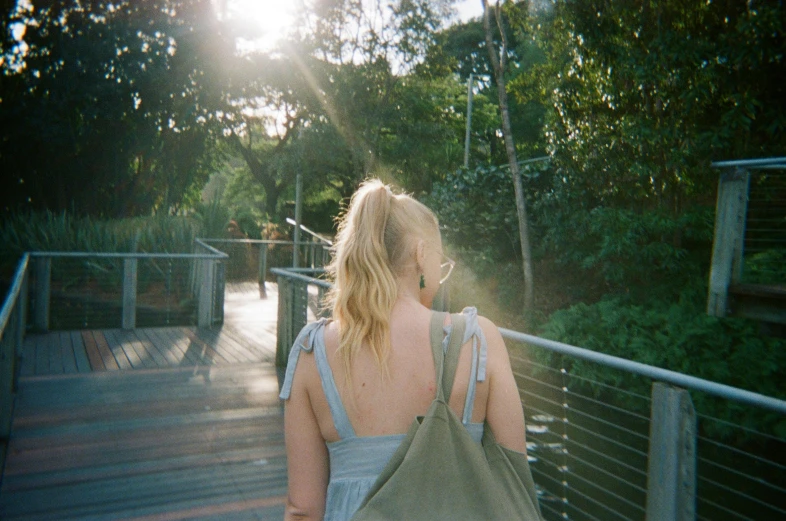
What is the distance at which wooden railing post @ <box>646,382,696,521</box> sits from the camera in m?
2.44

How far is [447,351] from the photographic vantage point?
1402 millimetres

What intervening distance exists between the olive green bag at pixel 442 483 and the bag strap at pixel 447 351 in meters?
0.03

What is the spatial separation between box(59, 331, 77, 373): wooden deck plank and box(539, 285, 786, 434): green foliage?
201 inches

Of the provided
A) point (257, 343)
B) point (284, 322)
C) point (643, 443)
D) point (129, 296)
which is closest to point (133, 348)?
point (129, 296)

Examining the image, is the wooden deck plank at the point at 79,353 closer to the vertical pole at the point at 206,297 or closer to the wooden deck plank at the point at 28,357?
the wooden deck plank at the point at 28,357

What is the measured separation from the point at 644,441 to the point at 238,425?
14.6 ft

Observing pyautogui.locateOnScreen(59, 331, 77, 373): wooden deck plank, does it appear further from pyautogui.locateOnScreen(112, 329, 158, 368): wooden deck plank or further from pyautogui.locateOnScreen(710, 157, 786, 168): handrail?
pyautogui.locateOnScreen(710, 157, 786, 168): handrail

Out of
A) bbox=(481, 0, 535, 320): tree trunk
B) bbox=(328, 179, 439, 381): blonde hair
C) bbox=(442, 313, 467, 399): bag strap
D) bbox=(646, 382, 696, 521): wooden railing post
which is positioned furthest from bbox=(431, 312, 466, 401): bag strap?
bbox=(481, 0, 535, 320): tree trunk

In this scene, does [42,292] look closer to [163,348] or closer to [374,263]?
[163,348]

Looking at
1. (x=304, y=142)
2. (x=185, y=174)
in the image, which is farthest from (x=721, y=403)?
(x=304, y=142)

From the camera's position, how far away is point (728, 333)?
7211mm

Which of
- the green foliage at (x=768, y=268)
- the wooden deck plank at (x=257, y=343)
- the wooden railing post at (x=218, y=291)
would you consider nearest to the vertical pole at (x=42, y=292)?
the wooden railing post at (x=218, y=291)

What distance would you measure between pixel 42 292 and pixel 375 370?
8074 mm

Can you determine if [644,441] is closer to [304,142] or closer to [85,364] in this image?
[85,364]
